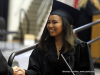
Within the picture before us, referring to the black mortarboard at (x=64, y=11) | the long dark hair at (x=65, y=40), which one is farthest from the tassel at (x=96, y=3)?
→ the long dark hair at (x=65, y=40)

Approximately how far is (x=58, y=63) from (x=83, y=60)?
26cm

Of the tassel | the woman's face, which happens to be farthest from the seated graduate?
the tassel

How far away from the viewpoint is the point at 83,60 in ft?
6.29

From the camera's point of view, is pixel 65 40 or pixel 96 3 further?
pixel 96 3

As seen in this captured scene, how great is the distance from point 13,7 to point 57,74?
11.4 metres

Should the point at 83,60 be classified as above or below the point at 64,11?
below

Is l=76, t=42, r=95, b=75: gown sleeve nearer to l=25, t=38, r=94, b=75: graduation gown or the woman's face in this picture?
l=25, t=38, r=94, b=75: graduation gown

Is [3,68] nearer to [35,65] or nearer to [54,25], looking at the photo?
[35,65]

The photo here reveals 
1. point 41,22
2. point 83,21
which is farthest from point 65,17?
point 41,22

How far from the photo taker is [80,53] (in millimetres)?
1929

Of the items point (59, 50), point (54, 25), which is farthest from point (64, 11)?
point (59, 50)

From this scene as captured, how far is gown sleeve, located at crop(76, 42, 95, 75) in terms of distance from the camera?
1.89 m

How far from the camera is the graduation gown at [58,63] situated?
188 centimetres

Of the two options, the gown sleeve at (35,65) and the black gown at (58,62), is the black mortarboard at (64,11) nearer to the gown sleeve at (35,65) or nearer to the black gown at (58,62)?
the black gown at (58,62)
